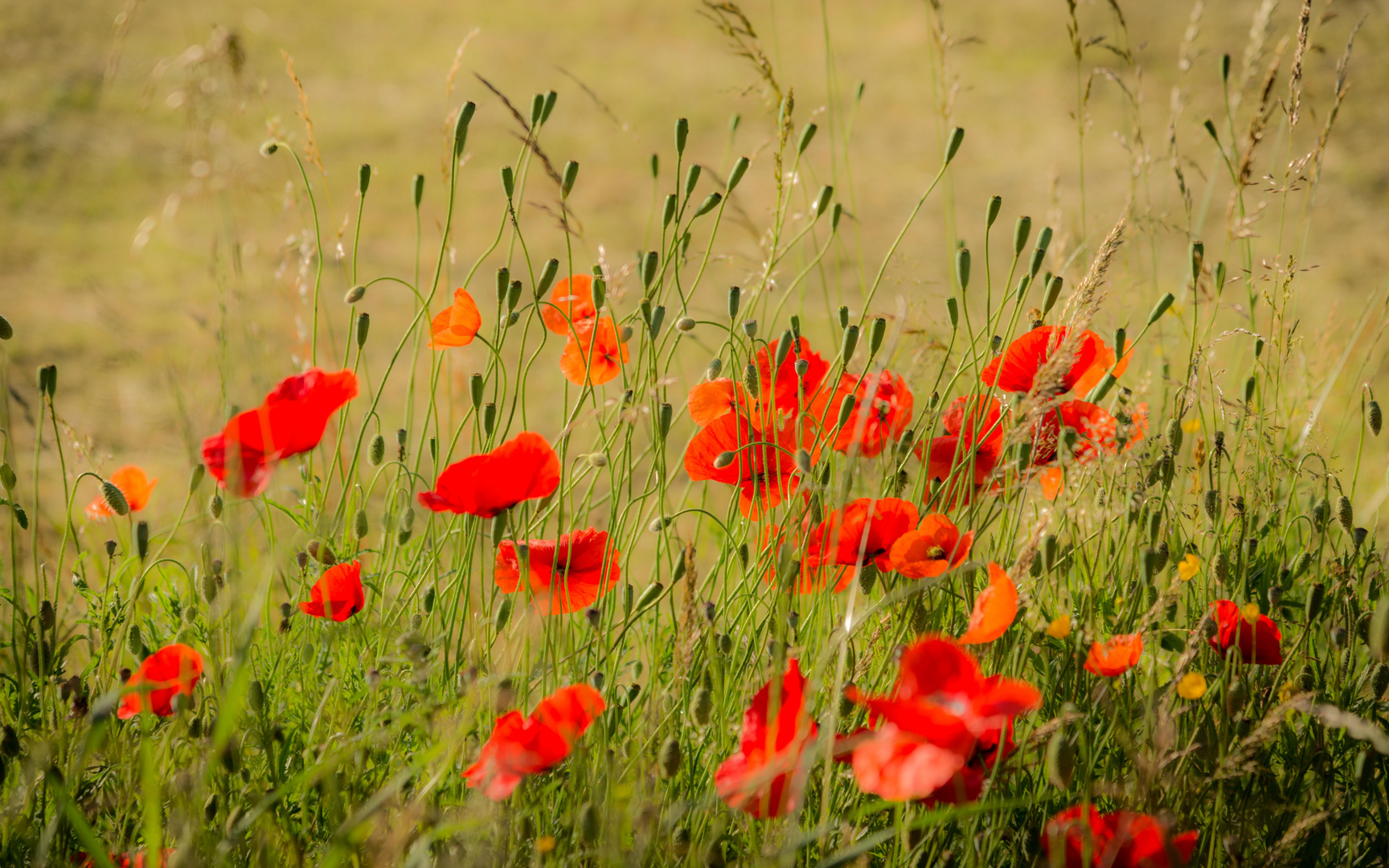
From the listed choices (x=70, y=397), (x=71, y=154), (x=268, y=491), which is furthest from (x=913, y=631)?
(x=71, y=154)

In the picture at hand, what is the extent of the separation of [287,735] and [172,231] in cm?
457

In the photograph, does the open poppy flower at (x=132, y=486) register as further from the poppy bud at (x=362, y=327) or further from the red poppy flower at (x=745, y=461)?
the red poppy flower at (x=745, y=461)

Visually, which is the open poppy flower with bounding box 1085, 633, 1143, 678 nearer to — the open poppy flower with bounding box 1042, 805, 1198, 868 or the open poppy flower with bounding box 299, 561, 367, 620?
the open poppy flower with bounding box 1042, 805, 1198, 868

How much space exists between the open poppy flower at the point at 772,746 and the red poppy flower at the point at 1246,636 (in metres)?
0.39

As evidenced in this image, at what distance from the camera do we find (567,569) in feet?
3.26

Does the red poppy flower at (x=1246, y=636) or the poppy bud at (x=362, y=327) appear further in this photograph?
the poppy bud at (x=362, y=327)

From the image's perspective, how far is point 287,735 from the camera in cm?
96

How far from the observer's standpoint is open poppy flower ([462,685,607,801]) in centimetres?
69

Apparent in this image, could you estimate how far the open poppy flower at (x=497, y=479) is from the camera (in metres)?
0.86

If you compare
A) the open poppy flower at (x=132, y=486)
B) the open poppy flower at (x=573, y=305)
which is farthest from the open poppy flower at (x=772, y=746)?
the open poppy flower at (x=132, y=486)

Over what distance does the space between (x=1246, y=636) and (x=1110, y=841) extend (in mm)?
284

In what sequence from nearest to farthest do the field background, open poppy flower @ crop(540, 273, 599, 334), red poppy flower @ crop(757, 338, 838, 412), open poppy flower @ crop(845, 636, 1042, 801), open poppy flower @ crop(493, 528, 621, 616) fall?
open poppy flower @ crop(845, 636, 1042, 801), open poppy flower @ crop(493, 528, 621, 616), red poppy flower @ crop(757, 338, 838, 412), open poppy flower @ crop(540, 273, 599, 334), the field background

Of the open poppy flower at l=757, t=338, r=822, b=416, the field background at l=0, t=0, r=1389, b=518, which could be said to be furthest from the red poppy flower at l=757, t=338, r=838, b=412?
the field background at l=0, t=0, r=1389, b=518

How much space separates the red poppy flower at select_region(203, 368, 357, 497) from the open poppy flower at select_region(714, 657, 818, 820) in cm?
40
